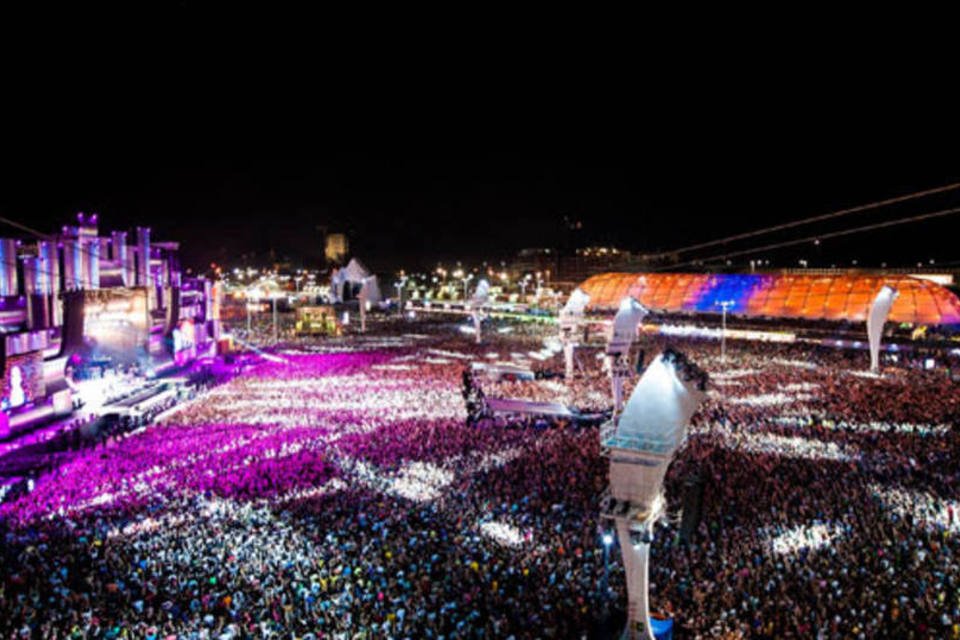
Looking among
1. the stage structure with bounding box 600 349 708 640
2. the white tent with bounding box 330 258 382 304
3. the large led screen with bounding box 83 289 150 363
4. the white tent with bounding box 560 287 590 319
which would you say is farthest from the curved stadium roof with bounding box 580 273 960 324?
the stage structure with bounding box 600 349 708 640

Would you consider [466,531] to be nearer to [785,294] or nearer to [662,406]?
[662,406]

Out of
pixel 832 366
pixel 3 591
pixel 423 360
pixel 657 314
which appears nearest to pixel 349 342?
pixel 423 360

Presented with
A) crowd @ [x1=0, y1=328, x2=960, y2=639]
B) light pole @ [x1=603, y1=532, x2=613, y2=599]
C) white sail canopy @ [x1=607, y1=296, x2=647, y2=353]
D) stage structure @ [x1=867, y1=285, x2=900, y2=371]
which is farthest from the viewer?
stage structure @ [x1=867, y1=285, x2=900, y2=371]

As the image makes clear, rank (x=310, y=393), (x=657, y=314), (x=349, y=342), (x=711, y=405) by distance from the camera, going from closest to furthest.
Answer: (x=711, y=405) < (x=310, y=393) < (x=349, y=342) < (x=657, y=314)

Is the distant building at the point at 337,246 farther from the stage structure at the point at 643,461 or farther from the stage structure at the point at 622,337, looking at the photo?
the stage structure at the point at 643,461

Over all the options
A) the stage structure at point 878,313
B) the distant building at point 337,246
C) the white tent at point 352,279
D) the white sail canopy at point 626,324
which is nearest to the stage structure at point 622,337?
the white sail canopy at point 626,324

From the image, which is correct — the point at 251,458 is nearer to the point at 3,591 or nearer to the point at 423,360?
the point at 3,591

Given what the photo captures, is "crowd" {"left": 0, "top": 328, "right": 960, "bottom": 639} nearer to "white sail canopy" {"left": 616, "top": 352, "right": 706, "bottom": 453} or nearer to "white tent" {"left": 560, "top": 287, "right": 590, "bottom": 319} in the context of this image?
"white sail canopy" {"left": 616, "top": 352, "right": 706, "bottom": 453}
